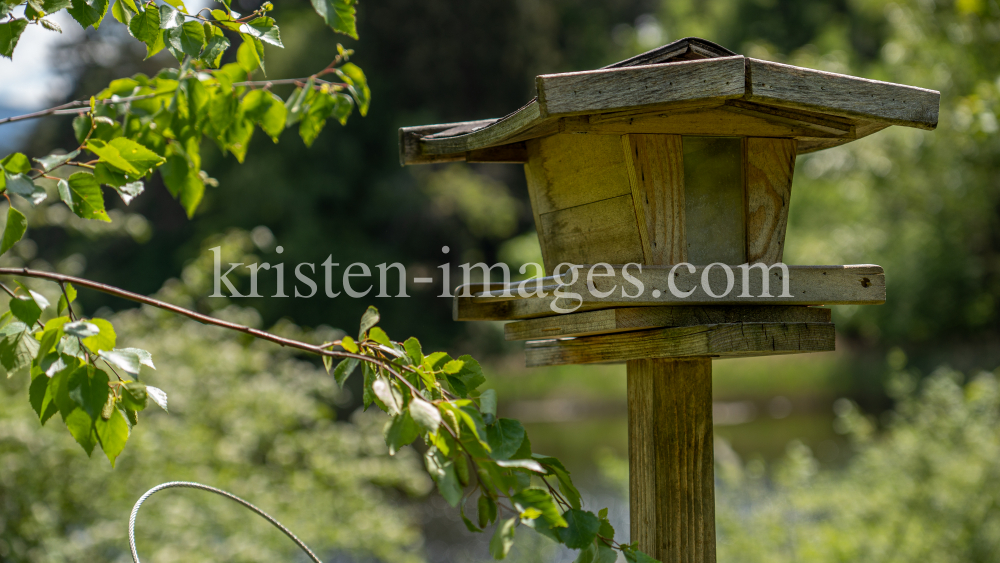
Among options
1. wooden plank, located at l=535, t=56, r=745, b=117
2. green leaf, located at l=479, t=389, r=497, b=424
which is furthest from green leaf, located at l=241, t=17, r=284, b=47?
green leaf, located at l=479, t=389, r=497, b=424

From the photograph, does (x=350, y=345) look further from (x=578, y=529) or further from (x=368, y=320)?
(x=578, y=529)

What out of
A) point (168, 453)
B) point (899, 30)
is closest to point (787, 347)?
point (168, 453)

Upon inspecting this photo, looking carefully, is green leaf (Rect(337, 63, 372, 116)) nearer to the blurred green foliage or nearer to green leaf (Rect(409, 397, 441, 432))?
green leaf (Rect(409, 397, 441, 432))

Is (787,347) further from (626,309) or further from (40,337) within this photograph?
(40,337)

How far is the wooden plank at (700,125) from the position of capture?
4.65 feet

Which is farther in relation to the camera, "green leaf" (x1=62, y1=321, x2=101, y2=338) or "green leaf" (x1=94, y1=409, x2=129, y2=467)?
"green leaf" (x1=94, y1=409, x2=129, y2=467)

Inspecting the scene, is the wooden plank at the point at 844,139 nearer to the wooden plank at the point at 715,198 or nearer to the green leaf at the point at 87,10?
the wooden plank at the point at 715,198

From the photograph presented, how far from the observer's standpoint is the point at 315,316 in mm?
17359

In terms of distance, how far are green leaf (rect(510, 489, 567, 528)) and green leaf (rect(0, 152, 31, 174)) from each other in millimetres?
792

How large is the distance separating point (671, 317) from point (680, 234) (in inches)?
6.5

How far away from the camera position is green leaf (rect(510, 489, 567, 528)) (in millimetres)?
1036

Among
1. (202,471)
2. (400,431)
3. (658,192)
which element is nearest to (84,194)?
(400,431)

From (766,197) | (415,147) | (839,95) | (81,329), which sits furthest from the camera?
(415,147)

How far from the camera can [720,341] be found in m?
1.43
